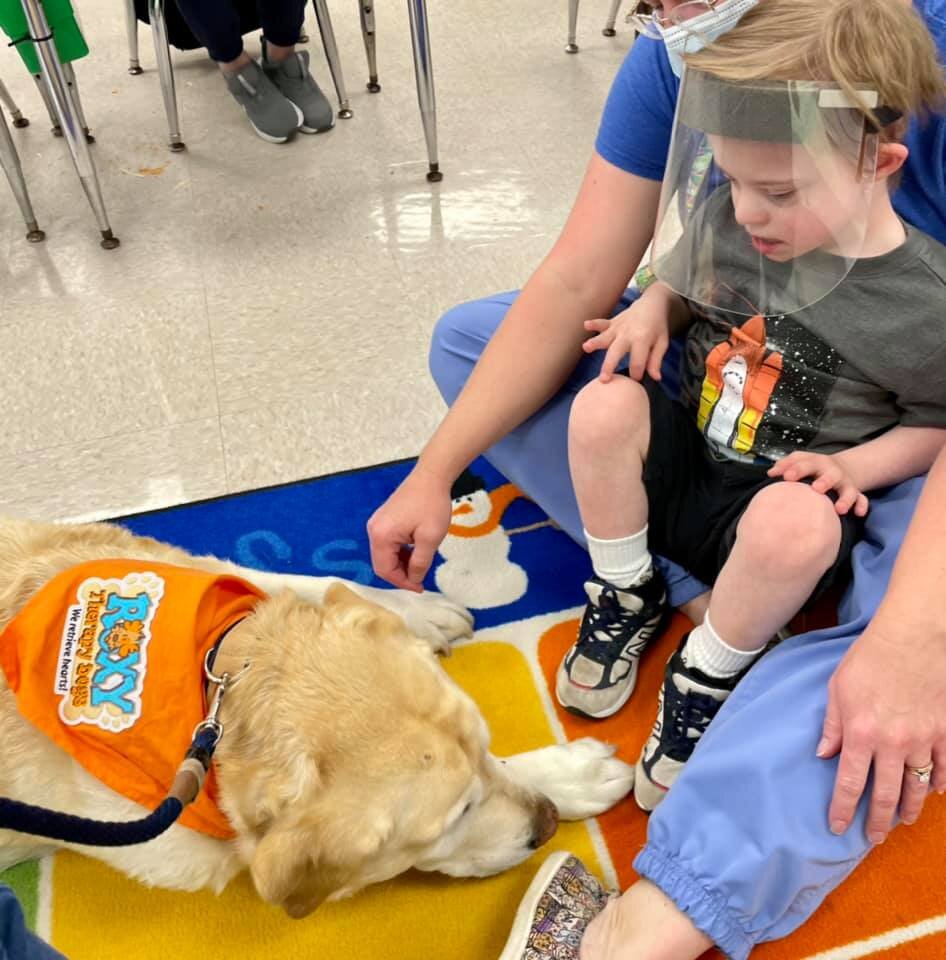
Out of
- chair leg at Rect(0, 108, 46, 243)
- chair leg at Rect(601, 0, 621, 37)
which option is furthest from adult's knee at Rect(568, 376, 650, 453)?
chair leg at Rect(601, 0, 621, 37)

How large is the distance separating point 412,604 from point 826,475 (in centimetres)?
59

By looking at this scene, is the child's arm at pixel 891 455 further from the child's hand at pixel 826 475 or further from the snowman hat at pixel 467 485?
the snowman hat at pixel 467 485

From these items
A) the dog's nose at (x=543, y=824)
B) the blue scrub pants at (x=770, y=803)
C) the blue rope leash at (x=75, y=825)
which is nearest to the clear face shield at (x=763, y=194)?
the blue scrub pants at (x=770, y=803)

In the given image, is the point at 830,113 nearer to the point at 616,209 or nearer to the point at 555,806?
the point at 616,209

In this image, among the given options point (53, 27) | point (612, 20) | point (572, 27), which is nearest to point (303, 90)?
point (53, 27)

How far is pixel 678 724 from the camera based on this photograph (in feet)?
3.34

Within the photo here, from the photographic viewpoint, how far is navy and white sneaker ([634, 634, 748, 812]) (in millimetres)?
1005

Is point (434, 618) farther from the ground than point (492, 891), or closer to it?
farther from the ground

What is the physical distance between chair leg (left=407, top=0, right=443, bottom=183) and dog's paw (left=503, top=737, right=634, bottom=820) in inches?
65.4

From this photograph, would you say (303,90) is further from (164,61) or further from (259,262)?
(259,262)

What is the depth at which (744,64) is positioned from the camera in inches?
31.1

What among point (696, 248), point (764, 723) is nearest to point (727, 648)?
point (764, 723)

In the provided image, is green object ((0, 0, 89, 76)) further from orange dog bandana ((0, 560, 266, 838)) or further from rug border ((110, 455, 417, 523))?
orange dog bandana ((0, 560, 266, 838))

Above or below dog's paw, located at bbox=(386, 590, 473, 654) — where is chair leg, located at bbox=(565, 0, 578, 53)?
A: above
